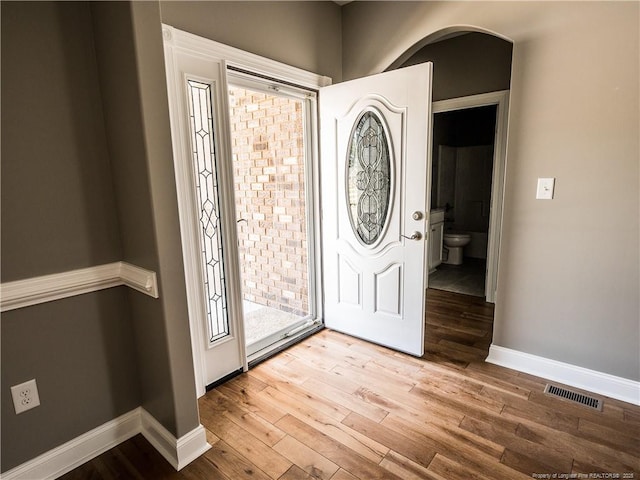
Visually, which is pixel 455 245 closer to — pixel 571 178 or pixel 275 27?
pixel 571 178

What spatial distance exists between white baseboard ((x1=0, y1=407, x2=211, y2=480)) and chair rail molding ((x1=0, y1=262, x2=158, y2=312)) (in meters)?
0.71

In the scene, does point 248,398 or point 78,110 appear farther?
point 248,398

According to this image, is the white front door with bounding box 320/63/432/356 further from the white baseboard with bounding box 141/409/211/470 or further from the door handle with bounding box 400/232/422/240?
the white baseboard with bounding box 141/409/211/470

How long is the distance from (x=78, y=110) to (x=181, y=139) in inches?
18.4

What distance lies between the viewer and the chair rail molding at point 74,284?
141 cm

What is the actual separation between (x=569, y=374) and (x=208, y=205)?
8.14ft

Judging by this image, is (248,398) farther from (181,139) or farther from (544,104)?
(544,104)

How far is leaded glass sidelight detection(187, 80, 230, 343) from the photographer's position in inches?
79.8

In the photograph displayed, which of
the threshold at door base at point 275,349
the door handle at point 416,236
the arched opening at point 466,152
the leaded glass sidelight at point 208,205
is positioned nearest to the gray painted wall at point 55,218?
the leaded glass sidelight at point 208,205

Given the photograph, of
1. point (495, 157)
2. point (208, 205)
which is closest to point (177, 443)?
point (208, 205)

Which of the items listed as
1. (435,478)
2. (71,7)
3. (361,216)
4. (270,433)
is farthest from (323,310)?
(71,7)

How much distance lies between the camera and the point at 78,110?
1534 mm

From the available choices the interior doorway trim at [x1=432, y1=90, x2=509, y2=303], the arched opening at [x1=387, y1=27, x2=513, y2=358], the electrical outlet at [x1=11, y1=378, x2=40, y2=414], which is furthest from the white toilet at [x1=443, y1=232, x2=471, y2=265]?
the electrical outlet at [x1=11, y1=378, x2=40, y2=414]

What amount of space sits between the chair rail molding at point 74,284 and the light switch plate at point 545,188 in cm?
220
